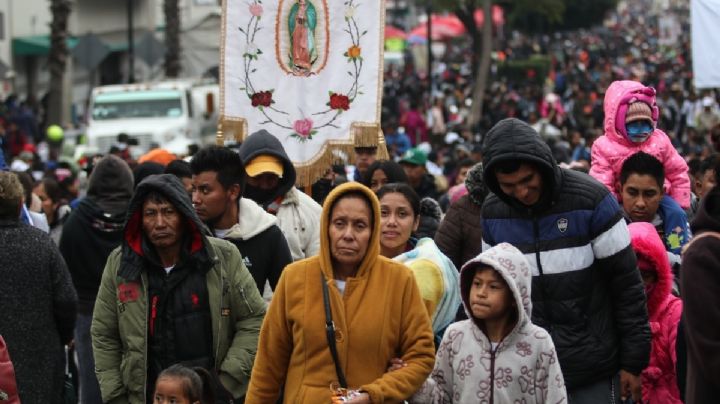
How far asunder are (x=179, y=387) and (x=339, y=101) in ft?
12.9

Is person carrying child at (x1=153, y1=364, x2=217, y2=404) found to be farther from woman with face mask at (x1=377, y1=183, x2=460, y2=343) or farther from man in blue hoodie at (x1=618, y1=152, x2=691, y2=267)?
man in blue hoodie at (x1=618, y1=152, x2=691, y2=267)

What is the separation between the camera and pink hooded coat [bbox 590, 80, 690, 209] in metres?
8.33

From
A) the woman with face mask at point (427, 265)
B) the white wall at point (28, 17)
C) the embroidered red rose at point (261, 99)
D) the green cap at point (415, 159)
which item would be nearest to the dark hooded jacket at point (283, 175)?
the woman with face mask at point (427, 265)

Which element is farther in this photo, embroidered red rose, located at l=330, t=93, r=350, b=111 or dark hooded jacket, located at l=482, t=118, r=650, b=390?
embroidered red rose, located at l=330, t=93, r=350, b=111

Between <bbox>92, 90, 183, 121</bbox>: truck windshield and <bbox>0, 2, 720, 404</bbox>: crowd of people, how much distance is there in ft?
73.7

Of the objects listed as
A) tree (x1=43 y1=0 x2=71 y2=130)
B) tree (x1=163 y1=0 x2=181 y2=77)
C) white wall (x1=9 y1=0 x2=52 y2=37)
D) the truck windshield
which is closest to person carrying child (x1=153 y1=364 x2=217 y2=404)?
the truck windshield

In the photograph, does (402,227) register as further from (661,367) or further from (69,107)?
(69,107)

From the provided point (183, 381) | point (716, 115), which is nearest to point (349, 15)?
point (183, 381)

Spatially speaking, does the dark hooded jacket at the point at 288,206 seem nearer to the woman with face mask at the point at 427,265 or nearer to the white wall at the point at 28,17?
the woman with face mask at the point at 427,265

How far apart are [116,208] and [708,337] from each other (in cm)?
486

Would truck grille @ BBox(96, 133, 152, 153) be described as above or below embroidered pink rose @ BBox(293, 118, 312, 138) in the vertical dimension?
below

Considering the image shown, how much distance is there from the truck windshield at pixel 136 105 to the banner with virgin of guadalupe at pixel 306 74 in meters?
20.8

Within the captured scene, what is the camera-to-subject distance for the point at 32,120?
34.1 m

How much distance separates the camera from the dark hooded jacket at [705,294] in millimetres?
4922
